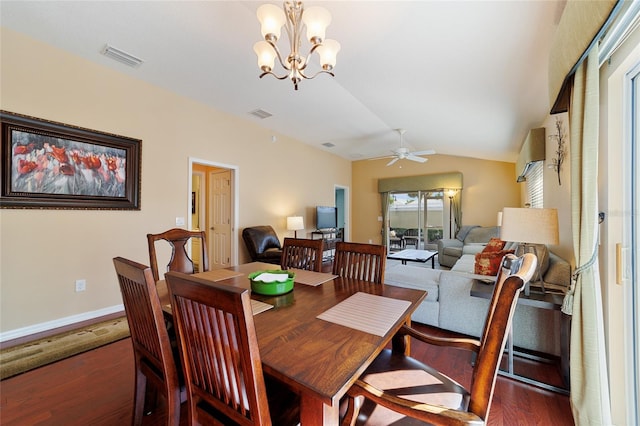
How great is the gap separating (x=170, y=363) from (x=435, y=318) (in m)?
2.39

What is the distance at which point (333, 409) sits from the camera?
819 mm

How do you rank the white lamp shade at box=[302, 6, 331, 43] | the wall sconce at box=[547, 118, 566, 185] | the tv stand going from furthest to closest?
the tv stand → the wall sconce at box=[547, 118, 566, 185] → the white lamp shade at box=[302, 6, 331, 43]

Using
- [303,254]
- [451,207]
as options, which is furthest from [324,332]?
[451,207]

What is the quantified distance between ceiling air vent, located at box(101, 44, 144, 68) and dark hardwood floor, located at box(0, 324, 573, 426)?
2991 millimetres

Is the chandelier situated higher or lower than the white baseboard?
higher

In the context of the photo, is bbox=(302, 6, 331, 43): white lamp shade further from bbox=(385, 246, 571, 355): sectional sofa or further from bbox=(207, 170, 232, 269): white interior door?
bbox=(207, 170, 232, 269): white interior door

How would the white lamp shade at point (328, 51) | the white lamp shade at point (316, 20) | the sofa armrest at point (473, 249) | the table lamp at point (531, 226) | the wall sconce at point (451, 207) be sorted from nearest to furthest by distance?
the white lamp shade at point (316, 20) < the table lamp at point (531, 226) < the white lamp shade at point (328, 51) < the sofa armrest at point (473, 249) < the wall sconce at point (451, 207)

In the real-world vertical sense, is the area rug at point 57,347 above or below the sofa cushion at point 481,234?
below

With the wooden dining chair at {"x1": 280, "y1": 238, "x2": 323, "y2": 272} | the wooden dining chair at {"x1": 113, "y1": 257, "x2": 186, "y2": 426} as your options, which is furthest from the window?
the wooden dining chair at {"x1": 113, "y1": 257, "x2": 186, "y2": 426}

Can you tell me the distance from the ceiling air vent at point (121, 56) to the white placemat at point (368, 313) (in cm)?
345

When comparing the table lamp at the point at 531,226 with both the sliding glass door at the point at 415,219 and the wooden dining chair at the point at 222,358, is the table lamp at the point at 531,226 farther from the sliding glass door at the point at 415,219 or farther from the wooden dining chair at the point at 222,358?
the sliding glass door at the point at 415,219

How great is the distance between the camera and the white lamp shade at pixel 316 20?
1.68m

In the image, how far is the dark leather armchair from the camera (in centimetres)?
445

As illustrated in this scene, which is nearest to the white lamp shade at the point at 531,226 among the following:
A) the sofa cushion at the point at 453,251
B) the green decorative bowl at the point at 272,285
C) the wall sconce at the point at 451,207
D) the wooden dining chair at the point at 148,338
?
the green decorative bowl at the point at 272,285
